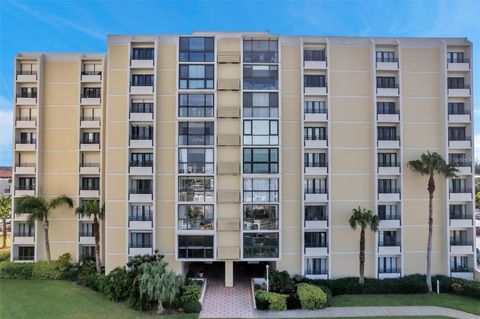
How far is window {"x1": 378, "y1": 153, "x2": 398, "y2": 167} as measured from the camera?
1083 inches

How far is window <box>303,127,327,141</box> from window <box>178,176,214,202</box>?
9786mm

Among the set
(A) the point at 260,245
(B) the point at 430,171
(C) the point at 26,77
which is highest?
(C) the point at 26,77

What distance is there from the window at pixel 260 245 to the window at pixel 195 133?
923 centimetres

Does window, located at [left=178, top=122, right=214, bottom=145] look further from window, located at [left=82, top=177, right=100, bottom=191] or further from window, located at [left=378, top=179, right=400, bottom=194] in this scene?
window, located at [left=378, top=179, right=400, bottom=194]

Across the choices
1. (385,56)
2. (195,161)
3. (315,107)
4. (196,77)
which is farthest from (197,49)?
(385,56)

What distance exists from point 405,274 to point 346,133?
14084 mm

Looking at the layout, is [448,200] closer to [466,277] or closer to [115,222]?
[466,277]

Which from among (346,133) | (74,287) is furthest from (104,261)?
(346,133)

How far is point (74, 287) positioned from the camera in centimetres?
2481

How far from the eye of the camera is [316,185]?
27172mm

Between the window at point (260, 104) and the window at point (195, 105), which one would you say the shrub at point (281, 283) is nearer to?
the window at point (260, 104)

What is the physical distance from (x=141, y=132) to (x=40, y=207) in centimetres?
1223

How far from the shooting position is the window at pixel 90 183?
30.0 metres

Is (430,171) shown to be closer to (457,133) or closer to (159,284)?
(457,133)
